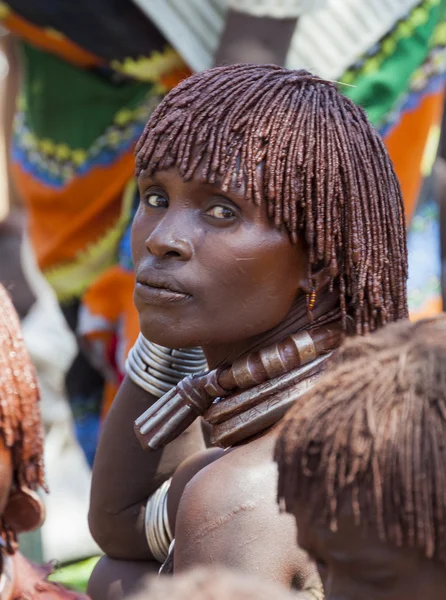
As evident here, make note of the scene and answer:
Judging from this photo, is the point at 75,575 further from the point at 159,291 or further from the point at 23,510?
the point at 159,291

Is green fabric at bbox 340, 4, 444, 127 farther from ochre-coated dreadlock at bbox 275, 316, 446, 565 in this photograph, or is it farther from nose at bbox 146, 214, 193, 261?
ochre-coated dreadlock at bbox 275, 316, 446, 565

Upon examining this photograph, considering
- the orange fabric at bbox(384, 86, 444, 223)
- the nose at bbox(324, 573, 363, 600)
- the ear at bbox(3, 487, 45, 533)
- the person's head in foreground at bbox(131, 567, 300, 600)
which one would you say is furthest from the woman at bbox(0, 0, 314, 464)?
the person's head in foreground at bbox(131, 567, 300, 600)

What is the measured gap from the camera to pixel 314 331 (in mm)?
1881

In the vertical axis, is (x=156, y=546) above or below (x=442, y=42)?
below

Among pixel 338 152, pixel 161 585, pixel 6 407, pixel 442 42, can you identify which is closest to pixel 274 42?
pixel 442 42

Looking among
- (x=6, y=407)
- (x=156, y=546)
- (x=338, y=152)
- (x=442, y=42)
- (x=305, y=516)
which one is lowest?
(x=156, y=546)

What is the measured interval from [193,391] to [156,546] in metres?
0.32

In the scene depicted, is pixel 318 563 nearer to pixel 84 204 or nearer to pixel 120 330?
pixel 120 330

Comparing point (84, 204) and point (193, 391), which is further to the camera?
point (84, 204)

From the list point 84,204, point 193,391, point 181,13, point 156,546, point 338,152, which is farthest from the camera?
point 84,204

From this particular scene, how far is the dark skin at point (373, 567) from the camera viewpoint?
1.29 metres

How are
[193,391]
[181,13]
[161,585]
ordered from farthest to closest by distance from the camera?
1. [181,13]
2. [193,391]
3. [161,585]

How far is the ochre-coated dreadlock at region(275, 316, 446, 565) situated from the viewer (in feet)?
4.13

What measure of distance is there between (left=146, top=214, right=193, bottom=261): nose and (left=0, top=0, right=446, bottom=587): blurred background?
4.45 feet
